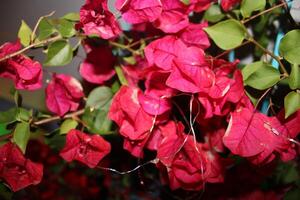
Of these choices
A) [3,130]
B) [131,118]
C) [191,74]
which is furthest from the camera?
[3,130]

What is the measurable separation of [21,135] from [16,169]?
0.30ft

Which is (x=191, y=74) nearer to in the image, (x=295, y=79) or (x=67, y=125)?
(x=295, y=79)

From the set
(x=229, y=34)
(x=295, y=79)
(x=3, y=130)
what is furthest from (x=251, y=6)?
(x=3, y=130)

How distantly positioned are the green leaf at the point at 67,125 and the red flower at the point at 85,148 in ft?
0.25

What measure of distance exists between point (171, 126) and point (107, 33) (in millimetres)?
251

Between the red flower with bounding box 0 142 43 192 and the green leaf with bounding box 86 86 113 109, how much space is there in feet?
0.67

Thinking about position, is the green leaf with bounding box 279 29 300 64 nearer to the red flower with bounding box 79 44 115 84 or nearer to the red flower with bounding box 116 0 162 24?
the red flower with bounding box 116 0 162 24

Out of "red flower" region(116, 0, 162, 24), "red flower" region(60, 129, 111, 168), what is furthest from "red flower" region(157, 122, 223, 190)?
"red flower" region(116, 0, 162, 24)

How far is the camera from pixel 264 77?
652mm

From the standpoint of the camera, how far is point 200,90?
61cm

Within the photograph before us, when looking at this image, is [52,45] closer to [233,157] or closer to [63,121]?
[63,121]

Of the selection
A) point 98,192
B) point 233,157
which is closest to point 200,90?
point 233,157

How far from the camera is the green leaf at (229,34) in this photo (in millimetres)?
668

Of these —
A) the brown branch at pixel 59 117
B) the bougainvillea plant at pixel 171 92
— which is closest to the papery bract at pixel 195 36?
the bougainvillea plant at pixel 171 92
